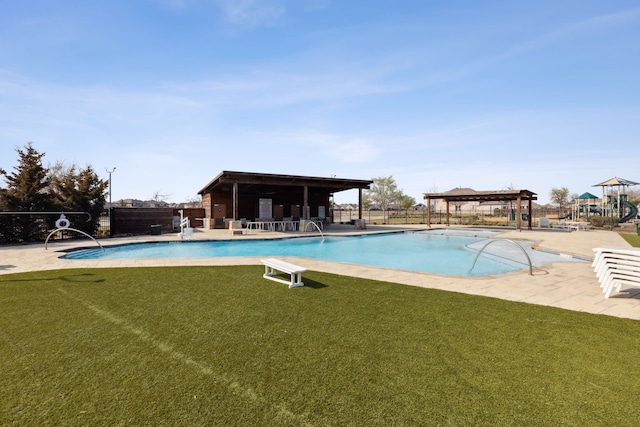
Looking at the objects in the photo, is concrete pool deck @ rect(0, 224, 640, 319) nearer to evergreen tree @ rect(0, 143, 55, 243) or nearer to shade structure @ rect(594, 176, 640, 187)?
evergreen tree @ rect(0, 143, 55, 243)

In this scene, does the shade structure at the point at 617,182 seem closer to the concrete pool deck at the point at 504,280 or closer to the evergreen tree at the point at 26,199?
the concrete pool deck at the point at 504,280

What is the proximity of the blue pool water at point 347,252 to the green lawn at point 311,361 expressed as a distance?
5.80 meters

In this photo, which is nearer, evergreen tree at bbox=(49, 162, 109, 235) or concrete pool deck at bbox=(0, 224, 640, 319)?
concrete pool deck at bbox=(0, 224, 640, 319)

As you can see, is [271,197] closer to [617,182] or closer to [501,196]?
[501,196]

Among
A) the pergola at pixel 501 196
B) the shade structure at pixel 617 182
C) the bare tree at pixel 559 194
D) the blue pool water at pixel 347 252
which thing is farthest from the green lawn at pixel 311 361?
the bare tree at pixel 559 194

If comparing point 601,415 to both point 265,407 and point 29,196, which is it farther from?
point 29,196

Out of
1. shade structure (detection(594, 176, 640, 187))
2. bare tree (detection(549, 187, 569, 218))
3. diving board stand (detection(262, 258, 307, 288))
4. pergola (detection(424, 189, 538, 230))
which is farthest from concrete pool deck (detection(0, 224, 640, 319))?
bare tree (detection(549, 187, 569, 218))

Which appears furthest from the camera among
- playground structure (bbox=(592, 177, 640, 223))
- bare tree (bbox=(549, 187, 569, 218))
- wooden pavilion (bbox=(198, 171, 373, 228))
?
bare tree (bbox=(549, 187, 569, 218))

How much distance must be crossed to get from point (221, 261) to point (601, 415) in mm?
8017

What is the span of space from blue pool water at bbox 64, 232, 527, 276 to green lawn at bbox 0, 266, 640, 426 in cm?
580

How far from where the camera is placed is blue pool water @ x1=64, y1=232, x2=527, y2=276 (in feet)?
34.1

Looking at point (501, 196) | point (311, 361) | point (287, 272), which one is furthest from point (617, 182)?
point (311, 361)

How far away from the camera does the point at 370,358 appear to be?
3031mm

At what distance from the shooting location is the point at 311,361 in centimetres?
295
